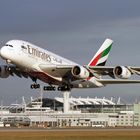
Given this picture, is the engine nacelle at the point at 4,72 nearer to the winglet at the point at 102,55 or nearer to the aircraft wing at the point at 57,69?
the aircraft wing at the point at 57,69

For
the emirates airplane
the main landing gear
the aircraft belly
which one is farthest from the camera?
the aircraft belly

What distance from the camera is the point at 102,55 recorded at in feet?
296

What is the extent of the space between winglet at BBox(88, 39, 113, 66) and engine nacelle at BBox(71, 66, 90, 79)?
11.5 m

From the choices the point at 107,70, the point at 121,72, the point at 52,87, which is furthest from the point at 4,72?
the point at 121,72

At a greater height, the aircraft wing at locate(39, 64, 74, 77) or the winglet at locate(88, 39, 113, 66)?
the winglet at locate(88, 39, 113, 66)

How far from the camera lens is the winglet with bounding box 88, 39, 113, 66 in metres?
87.7

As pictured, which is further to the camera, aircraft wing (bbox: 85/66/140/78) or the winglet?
the winglet

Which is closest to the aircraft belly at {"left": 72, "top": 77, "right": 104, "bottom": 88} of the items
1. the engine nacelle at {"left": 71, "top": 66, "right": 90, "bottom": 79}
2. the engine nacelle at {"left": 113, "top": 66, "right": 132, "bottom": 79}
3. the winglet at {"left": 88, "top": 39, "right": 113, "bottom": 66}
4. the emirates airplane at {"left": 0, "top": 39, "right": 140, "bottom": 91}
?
the emirates airplane at {"left": 0, "top": 39, "right": 140, "bottom": 91}

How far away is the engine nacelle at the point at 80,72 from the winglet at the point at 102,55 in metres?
11.5

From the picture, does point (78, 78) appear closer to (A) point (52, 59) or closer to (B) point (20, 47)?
(A) point (52, 59)

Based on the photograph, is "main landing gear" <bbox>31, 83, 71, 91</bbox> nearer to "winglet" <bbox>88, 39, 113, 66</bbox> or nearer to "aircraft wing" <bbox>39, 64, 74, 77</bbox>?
"aircraft wing" <bbox>39, 64, 74, 77</bbox>

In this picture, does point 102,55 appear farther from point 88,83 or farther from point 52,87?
point 52,87

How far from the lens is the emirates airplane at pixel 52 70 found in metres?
72.1

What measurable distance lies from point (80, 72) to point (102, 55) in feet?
53.0
